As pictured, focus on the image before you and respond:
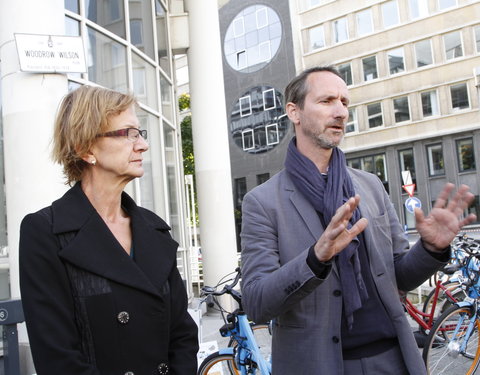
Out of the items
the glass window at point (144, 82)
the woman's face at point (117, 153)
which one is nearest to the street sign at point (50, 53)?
the glass window at point (144, 82)

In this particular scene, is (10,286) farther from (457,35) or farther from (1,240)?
(457,35)

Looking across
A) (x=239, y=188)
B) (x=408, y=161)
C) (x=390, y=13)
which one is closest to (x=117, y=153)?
(x=408, y=161)

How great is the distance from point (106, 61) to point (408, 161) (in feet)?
95.9

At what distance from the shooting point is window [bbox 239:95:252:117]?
4381 cm

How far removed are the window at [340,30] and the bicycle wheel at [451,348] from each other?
113 feet

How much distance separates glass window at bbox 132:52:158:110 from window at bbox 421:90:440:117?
2724cm

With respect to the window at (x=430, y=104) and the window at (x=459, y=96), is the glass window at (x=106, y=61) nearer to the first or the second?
the window at (x=459, y=96)

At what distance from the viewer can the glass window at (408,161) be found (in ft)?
112

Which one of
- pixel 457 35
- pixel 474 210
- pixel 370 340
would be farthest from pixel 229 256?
pixel 457 35

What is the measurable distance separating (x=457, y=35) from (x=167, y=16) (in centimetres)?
2652

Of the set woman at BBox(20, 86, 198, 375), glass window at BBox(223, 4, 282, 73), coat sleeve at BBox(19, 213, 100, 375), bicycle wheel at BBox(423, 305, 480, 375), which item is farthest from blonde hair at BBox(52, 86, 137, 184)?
glass window at BBox(223, 4, 282, 73)

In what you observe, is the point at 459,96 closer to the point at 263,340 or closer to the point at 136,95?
the point at 136,95

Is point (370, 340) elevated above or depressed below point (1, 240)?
below

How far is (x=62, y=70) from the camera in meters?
5.68
